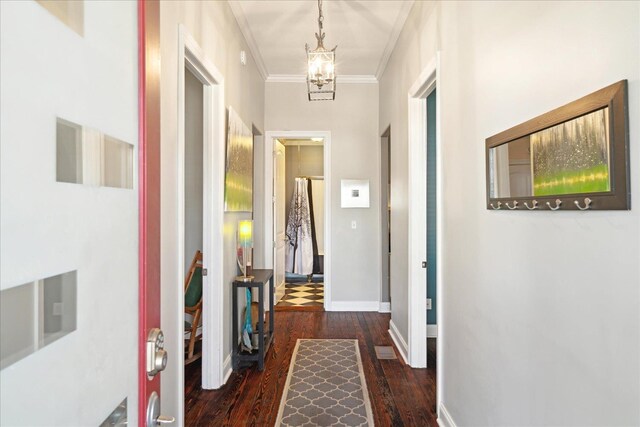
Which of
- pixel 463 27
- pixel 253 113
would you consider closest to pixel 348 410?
pixel 463 27

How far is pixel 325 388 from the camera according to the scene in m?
2.78

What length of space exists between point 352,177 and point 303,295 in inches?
83.3

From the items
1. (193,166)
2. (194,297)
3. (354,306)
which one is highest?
(193,166)

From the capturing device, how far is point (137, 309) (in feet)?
2.41

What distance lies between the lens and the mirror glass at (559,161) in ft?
3.26

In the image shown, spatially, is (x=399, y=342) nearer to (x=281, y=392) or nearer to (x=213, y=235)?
(x=281, y=392)

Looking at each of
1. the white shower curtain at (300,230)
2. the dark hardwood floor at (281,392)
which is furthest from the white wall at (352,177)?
the white shower curtain at (300,230)

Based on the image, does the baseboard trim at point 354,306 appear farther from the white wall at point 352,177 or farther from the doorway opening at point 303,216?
the doorway opening at point 303,216

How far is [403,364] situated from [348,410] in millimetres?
933

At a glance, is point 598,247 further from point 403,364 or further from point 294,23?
point 294,23

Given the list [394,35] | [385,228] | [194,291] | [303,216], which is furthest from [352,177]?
[194,291]

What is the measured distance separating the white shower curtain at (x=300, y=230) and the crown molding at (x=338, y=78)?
2.47 metres

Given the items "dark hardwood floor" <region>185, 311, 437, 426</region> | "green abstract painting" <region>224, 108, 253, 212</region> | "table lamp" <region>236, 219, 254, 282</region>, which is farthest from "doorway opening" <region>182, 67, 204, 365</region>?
"dark hardwood floor" <region>185, 311, 437, 426</region>

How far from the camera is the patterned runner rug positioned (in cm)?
237
